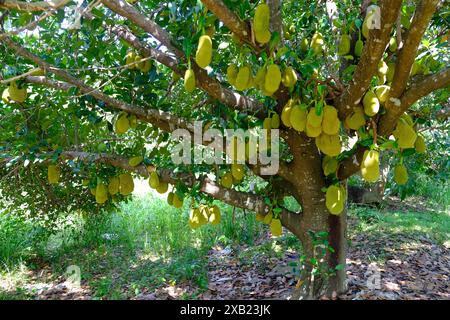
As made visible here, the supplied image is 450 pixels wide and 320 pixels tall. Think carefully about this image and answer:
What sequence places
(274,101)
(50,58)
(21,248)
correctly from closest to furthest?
(274,101) → (50,58) → (21,248)

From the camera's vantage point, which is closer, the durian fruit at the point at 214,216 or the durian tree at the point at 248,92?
the durian tree at the point at 248,92

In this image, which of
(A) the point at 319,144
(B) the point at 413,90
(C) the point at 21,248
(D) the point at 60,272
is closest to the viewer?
(B) the point at 413,90

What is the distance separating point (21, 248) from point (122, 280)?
1.26 meters

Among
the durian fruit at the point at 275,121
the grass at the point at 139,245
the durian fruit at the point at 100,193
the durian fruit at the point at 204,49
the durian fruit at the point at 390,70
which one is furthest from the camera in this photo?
the grass at the point at 139,245

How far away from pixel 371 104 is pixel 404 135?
0.19 metres

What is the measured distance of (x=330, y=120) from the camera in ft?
5.00

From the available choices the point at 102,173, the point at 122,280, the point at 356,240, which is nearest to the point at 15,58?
the point at 102,173

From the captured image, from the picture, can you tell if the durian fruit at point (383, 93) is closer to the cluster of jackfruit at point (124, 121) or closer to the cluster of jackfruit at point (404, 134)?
the cluster of jackfruit at point (404, 134)

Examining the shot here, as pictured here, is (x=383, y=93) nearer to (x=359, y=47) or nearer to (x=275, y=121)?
(x=359, y=47)

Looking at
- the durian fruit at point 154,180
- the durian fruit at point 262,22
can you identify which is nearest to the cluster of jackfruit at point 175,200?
the durian fruit at point 154,180

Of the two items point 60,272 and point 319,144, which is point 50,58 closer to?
point 319,144

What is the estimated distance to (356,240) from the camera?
3.49 m

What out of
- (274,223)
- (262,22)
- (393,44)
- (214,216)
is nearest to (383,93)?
(393,44)

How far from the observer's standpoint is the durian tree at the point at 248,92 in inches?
57.9
